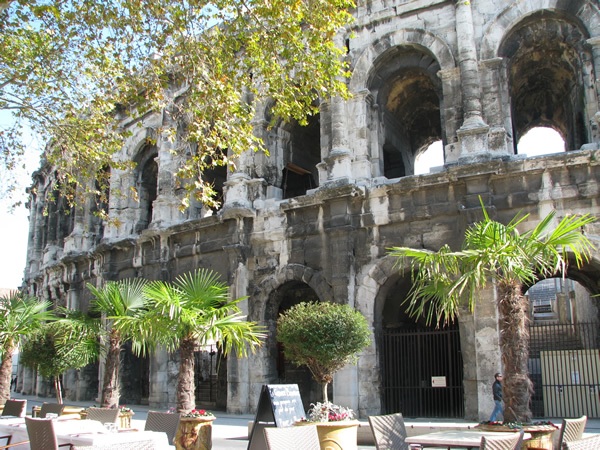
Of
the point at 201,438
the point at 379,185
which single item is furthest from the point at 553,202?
the point at 201,438

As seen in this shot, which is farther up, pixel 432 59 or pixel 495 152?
pixel 432 59

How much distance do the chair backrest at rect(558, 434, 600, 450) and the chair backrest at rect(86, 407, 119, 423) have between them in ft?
22.3

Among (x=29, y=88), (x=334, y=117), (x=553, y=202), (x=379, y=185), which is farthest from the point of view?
(x=334, y=117)

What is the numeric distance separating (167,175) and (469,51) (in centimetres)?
A: 1018

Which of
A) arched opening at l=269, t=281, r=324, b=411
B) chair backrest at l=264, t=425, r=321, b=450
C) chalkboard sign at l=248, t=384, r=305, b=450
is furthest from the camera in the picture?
arched opening at l=269, t=281, r=324, b=411

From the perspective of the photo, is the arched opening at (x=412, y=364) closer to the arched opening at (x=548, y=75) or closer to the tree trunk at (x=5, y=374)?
the arched opening at (x=548, y=75)

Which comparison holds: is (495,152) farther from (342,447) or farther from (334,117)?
(342,447)

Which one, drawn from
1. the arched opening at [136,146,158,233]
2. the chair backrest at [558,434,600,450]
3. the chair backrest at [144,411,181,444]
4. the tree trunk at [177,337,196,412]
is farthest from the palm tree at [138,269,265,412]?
the arched opening at [136,146,158,233]

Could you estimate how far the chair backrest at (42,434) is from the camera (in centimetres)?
687

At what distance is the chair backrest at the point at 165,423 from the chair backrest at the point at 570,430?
182 inches

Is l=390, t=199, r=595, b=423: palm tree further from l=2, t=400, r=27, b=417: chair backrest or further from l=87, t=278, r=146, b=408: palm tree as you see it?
l=2, t=400, r=27, b=417: chair backrest

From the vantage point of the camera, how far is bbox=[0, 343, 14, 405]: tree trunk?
15211 mm

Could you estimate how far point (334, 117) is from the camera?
55.2ft

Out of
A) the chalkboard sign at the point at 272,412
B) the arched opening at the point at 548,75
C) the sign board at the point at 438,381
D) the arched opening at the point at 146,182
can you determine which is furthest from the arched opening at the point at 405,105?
the arched opening at the point at 146,182
